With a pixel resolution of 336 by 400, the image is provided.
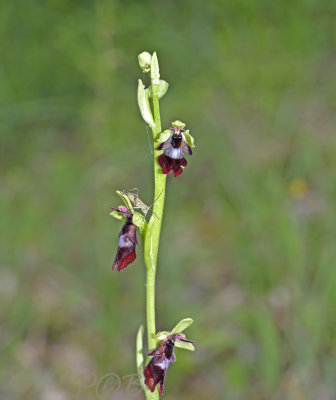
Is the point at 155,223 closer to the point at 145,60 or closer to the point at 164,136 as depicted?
the point at 164,136

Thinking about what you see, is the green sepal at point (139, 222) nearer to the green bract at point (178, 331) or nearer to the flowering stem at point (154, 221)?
the flowering stem at point (154, 221)

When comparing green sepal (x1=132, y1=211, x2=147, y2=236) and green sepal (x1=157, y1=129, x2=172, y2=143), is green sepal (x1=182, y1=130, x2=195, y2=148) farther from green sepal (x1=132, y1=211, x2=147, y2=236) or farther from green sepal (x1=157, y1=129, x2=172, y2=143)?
green sepal (x1=132, y1=211, x2=147, y2=236)

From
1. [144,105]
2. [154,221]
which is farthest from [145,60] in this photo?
[154,221]

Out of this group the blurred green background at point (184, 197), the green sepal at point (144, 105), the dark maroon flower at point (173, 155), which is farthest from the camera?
the blurred green background at point (184, 197)

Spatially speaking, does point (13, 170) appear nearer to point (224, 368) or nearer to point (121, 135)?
point (121, 135)

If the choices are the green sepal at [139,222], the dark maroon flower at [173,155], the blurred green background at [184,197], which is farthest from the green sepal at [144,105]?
the blurred green background at [184,197]

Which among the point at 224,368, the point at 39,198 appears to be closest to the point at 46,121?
the point at 39,198

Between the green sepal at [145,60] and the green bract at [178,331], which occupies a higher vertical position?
the green sepal at [145,60]

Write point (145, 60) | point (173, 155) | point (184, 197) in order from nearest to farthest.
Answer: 1. point (173, 155)
2. point (145, 60)
3. point (184, 197)
